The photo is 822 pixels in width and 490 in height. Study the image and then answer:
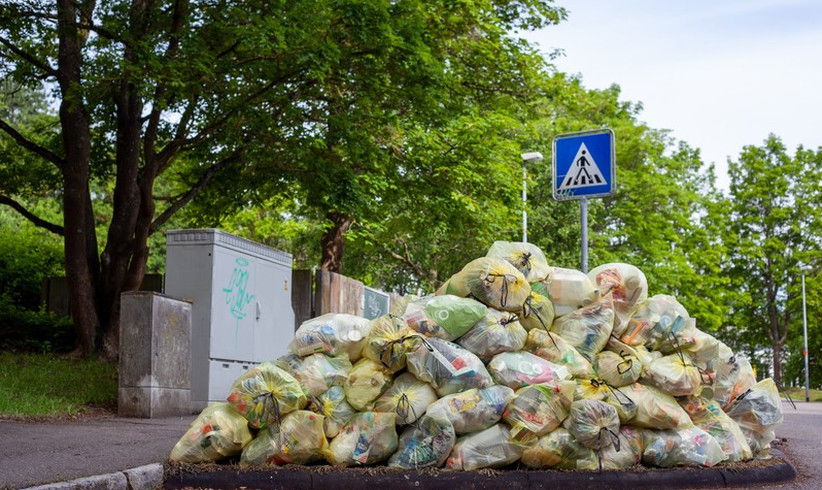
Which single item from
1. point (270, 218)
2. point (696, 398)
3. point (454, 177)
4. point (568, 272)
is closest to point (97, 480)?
point (568, 272)

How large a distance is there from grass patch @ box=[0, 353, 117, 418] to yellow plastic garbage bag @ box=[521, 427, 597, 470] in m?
5.49

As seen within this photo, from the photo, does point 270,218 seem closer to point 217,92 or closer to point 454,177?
point 454,177

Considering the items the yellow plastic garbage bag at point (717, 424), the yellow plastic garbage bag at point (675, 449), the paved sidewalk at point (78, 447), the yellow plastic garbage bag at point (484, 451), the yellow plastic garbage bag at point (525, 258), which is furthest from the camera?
the yellow plastic garbage bag at point (525, 258)

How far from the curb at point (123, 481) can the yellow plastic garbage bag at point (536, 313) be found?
2.78 m

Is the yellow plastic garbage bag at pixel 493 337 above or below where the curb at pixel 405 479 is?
above

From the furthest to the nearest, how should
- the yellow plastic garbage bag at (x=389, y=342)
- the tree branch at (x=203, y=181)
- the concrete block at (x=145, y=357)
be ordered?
the tree branch at (x=203, y=181)
the concrete block at (x=145, y=357)
the yellow plastic garbage bag at (x=389, y=342)

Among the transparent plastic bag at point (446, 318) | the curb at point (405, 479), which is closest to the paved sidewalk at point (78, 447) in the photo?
the curb at point (405, 479)

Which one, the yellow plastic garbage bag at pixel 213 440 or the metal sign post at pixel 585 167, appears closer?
the yellow plastic garbage bag at pixel 213 440

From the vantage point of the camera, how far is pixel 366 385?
631 cm

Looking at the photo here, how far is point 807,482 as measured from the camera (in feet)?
23.1

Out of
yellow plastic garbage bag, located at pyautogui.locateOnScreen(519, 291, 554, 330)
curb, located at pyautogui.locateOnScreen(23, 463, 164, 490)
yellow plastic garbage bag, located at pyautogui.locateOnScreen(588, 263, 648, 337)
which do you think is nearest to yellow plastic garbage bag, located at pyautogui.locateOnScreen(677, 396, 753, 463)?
yellow plastic garbage bag, located at pyautogui.locateOnScreen(588, 263, 648, 337)

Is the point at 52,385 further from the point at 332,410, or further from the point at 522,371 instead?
the point at 522,371

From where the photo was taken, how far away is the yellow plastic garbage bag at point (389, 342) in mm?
6332

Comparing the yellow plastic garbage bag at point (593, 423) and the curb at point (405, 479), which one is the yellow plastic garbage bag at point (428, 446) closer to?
the curb at point (405, 479)
